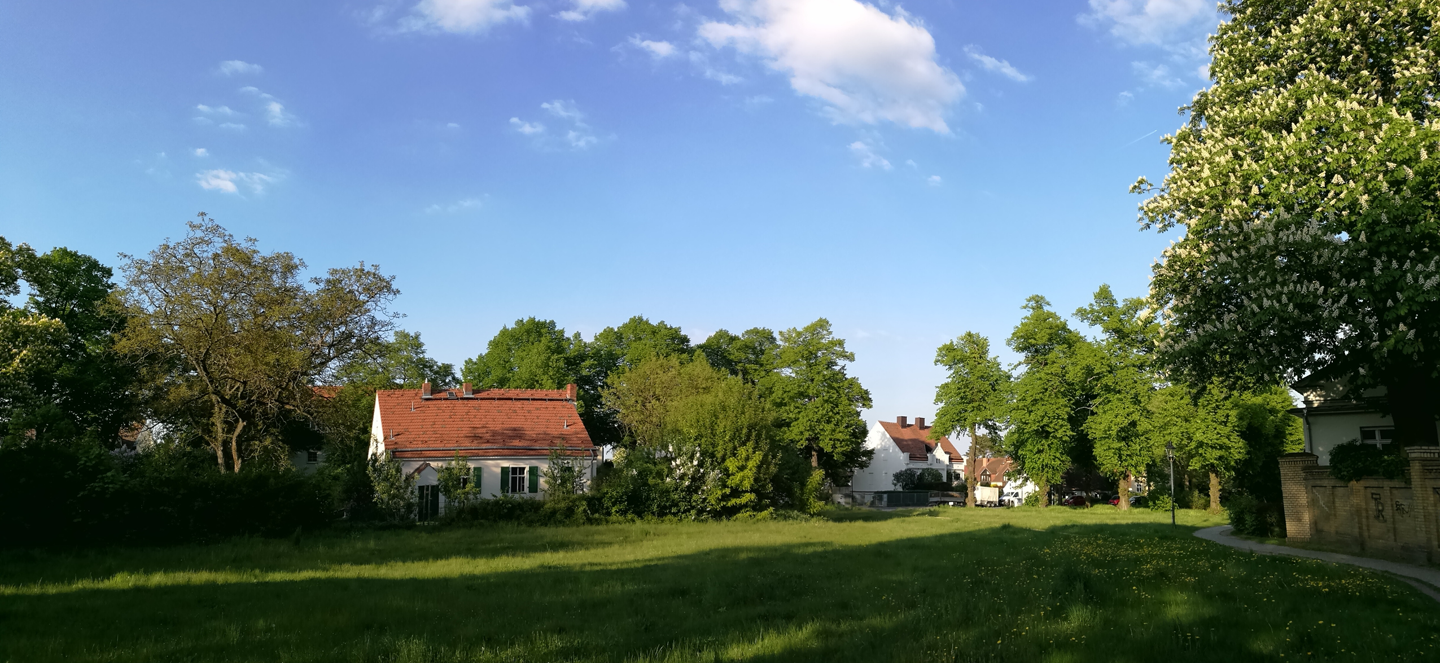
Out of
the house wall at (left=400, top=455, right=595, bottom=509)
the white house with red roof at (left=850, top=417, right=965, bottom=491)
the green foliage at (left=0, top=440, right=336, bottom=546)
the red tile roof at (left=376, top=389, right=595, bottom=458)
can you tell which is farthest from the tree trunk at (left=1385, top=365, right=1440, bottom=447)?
the white house with red roof at (left=850, top=417, right=965, bottom=491)

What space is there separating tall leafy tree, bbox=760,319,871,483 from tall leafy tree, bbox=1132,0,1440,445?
39.6 meters

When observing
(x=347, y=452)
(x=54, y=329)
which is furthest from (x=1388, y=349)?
(x=347, y=452)

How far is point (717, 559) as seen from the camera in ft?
66.5

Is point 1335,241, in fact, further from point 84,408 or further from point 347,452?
point 84,408

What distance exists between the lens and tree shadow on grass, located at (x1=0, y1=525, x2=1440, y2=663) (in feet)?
29.8

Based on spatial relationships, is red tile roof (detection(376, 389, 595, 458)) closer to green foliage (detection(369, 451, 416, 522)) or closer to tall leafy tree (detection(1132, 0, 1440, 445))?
green foliage (detection(369, 451, 416, 522))

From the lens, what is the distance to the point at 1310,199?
1755 cm

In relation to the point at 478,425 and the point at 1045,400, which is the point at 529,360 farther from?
the point at 1045,400

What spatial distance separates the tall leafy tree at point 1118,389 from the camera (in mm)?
47781

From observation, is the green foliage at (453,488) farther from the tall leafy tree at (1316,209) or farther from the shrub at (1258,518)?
the shrub at (1258,518)

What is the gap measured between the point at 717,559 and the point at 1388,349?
48.2 feet

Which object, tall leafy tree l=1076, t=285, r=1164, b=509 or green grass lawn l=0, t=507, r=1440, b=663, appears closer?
green grass lawn l=0, t=507, r=1440, b=663

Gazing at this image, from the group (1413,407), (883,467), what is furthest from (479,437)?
(883,467)

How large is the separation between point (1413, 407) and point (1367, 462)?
2.61 metres
